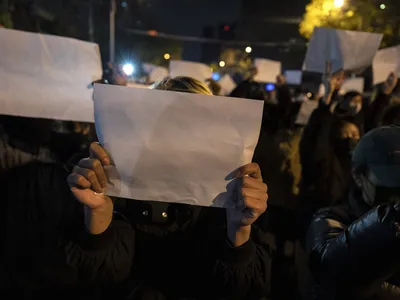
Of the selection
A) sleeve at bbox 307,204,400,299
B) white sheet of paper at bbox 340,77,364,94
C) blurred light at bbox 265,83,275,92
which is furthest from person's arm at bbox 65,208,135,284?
white sheet of paper at bbox 340,77,364,94

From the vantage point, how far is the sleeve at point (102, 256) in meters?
1.67

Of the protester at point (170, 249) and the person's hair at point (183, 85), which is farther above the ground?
the person's hair at point (183, 85)

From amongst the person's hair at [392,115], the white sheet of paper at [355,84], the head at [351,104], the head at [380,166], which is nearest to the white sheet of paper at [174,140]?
the head at [380,166]

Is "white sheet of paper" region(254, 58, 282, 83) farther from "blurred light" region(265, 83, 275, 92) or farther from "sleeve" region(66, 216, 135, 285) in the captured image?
"sleeve" region(66, 216, 135, 285)

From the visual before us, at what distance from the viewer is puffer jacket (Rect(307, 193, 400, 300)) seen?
1.57 m

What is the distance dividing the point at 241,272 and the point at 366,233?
1.66ft

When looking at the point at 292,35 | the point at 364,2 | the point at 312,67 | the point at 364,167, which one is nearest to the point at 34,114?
the point at 364,167

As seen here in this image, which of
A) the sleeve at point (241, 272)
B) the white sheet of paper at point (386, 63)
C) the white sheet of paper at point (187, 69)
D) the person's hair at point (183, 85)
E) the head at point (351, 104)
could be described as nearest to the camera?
the sleeve at point (241, 272)

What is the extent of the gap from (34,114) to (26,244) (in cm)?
71

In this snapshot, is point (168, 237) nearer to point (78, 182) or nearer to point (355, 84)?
point (78, 182)

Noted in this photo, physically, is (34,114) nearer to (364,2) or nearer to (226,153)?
(226,153)

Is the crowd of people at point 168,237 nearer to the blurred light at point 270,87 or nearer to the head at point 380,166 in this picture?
the head at point 380,166

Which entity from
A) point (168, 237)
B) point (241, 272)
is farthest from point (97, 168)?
point (241, 272)

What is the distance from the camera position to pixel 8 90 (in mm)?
2258
